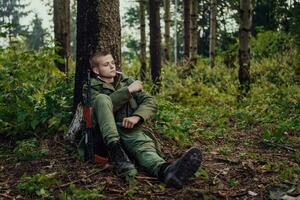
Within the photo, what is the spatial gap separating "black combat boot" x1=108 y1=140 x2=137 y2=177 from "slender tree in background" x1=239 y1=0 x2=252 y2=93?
700 centimetres

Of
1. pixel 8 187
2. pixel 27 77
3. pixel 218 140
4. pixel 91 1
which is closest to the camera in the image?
pixel 8 187

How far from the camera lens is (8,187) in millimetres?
4461

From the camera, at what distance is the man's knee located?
4.76 metres

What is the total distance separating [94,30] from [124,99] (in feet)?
3.79

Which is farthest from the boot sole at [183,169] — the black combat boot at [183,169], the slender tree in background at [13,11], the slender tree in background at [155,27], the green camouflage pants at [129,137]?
the slender tree in background at [13,11]

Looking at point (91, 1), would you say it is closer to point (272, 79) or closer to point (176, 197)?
point (176, 197)

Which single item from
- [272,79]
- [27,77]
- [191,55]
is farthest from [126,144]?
[191,55]

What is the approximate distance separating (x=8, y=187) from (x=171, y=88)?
7780 mm

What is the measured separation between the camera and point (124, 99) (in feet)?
16.4

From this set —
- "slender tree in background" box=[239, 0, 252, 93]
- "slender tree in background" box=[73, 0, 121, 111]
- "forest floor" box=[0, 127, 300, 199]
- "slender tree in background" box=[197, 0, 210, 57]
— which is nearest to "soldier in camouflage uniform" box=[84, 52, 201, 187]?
"forest floor" box=[0, 127, 300, 199]

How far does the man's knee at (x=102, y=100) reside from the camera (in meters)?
4.76

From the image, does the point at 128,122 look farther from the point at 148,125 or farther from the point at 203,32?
the point at 203,32

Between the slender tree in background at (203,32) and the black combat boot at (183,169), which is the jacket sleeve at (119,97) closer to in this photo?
the black combat boot at (183,169)

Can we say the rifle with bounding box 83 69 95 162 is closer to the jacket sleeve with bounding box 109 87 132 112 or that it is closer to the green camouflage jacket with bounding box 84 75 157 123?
the green camouflage jacket with bounding box 84 75 157 123
